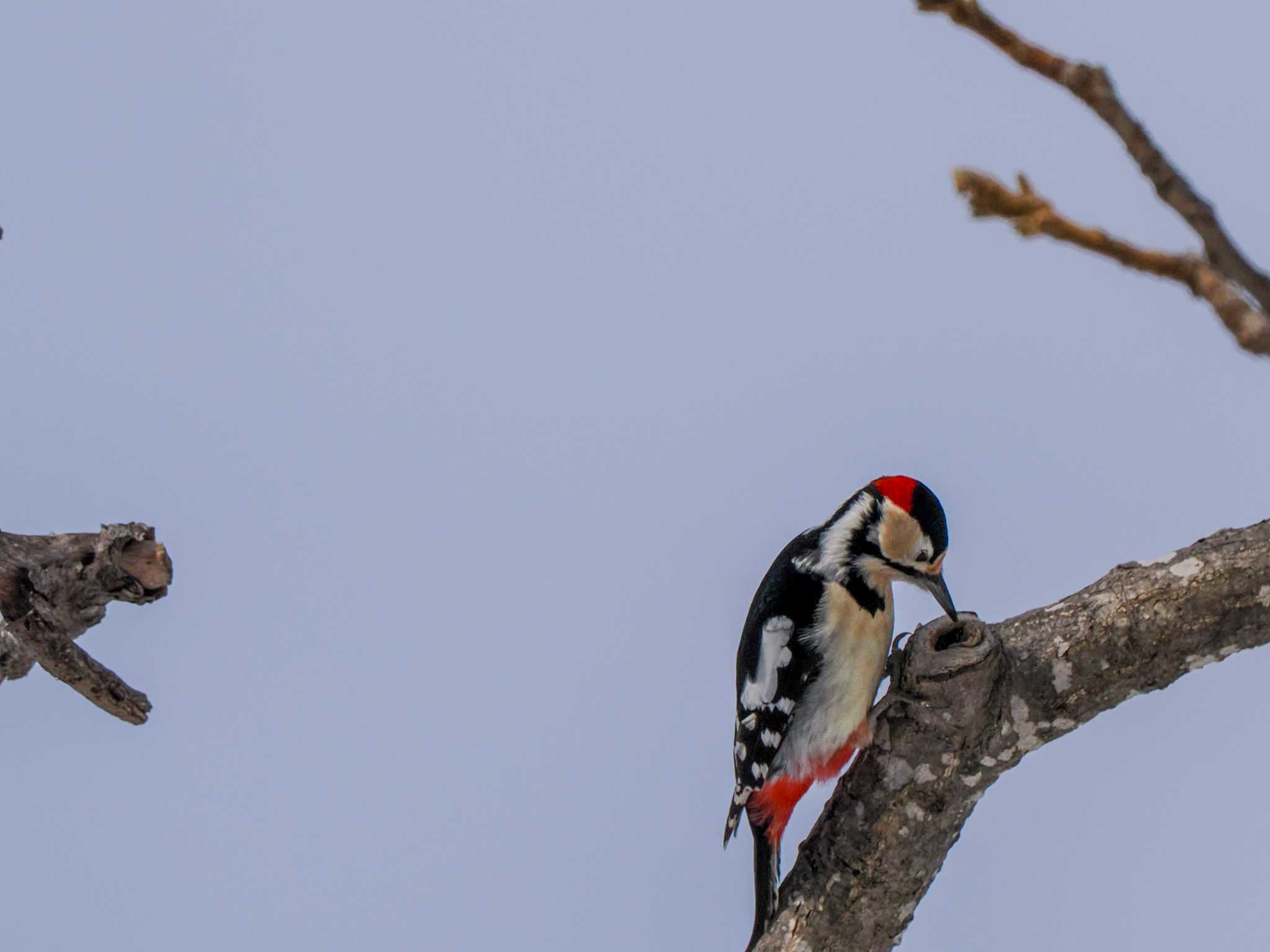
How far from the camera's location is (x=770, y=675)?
2781mm

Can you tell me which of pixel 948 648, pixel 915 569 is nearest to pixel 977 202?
pixel 948 648

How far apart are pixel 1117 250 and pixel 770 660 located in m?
Result: 2.01

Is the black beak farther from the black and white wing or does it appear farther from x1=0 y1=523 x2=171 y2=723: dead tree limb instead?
x1=0 y1=523 x2=171 y2=723: dead tree limb

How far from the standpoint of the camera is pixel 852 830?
2301 millimetres

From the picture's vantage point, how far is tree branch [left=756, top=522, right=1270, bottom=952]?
2.20 metres

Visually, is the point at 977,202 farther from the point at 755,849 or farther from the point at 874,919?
the point at 755,849

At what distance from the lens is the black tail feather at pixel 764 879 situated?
2.49 meters

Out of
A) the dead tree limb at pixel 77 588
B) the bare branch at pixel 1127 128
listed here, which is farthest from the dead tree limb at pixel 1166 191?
the dead tree limb at pixel 77 588

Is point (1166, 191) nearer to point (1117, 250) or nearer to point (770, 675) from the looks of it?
point (1117, 250)

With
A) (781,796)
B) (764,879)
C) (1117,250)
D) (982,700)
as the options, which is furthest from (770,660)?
(1117,250)

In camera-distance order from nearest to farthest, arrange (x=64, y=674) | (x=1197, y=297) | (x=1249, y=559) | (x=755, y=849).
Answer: (x=1197, y=297) → (x=1249, y=559) → (x=64, y=674) → (x=755, y=849)

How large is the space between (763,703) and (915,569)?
1.30ft

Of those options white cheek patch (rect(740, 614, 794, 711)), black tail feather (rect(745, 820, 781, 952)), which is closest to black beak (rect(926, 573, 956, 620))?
white cheek patch (rect(740, 614, 794, 711))

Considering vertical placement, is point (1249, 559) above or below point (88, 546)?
below
